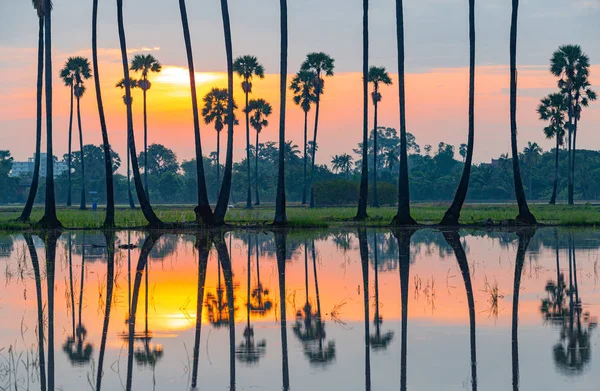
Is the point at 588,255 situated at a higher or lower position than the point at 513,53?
lower

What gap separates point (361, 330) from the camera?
522 inches

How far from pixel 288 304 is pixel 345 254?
12.1 meters

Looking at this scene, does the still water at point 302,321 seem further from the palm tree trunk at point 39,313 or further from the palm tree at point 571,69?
the palm tree at point 571,69

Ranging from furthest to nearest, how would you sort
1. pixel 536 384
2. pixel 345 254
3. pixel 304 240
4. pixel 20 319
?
pixel 304 240
pixel 345 254
pixel 20 319
pixel 536 384

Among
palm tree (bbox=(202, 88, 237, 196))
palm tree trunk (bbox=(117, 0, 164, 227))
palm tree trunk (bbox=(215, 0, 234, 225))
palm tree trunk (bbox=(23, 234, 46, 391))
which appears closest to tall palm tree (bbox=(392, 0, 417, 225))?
palm tree trunk (bbox=(215, 0, 234, 225))

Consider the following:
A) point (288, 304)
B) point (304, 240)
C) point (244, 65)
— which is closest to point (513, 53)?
point (304, 240)

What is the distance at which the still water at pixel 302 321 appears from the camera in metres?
10.2

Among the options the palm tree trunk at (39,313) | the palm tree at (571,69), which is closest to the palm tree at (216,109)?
the palm tree at (571,69)

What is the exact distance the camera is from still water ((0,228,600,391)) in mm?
10227

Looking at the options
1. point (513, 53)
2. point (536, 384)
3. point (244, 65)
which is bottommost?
point (536, 384)

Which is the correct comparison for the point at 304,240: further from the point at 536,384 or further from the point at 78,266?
the point at 536,384

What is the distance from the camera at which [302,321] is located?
46.8 feet

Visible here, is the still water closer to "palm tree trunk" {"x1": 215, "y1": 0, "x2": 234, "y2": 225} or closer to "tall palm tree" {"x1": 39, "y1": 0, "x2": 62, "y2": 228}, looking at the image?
"palm tree trunk" {"x1": 215, "y1": 0, "x2": 234, "y2": 225}

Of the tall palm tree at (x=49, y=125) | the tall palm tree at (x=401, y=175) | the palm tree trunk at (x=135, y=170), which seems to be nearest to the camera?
the palm tree trunk at (x=135, y=170)
